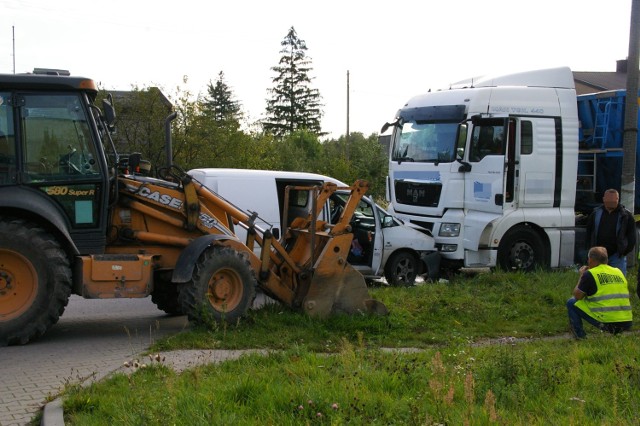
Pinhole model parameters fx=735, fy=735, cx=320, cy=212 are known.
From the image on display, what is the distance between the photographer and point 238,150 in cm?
2820

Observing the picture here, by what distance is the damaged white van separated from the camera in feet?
40.1

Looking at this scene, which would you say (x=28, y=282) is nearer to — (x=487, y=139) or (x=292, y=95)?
(x=487, y=139)

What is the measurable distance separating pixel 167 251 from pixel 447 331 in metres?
3.64

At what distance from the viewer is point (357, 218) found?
43.8ft

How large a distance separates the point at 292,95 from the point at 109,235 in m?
57.8

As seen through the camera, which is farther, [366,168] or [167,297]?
[366,168]

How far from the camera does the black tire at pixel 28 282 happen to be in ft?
26.6

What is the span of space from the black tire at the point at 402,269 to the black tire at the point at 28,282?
20.9 feet

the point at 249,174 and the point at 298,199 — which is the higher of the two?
the point at 249,174

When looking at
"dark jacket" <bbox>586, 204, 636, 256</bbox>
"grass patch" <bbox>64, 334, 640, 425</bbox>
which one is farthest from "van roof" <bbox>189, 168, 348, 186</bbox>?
"grass patch" <bbox>64, 334, 640, 425</bbox>

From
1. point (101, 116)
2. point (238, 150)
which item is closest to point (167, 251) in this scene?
point (101, 116)

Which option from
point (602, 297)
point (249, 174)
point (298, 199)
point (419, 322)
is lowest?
point (419, 322)

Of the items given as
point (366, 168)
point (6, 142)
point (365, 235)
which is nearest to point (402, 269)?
point (365, 235)

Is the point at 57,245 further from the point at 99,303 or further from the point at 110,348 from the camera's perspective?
the point at 99,303
